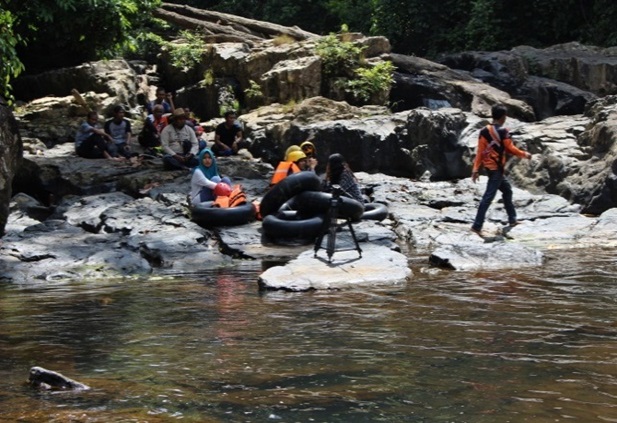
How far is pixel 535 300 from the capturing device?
7711 millimetres

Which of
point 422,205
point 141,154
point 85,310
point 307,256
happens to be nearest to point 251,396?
point 85,310

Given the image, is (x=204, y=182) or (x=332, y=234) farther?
(x=204, y=182)

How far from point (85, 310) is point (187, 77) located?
14.8 metres

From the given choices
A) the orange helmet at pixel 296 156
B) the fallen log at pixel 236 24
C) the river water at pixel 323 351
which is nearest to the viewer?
the river water at pixel 323 351

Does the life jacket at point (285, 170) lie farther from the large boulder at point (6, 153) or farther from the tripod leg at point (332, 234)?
the large boulder at point (6, 153)

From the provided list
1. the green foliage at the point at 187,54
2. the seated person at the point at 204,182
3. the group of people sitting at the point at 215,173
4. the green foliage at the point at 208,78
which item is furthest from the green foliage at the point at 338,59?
the seated person at the point at 204,182

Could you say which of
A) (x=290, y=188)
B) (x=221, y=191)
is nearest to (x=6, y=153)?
(x=221, y=191)

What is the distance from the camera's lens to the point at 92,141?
55.1ft

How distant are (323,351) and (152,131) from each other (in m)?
12.4

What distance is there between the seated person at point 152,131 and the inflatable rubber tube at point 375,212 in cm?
600

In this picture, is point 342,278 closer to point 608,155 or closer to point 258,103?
point 608,155

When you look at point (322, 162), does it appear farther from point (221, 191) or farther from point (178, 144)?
point (221, 191)

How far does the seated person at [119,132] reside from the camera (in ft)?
56.2

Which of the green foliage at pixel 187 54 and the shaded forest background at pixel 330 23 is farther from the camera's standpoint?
the green foliage at pixel 187 54
